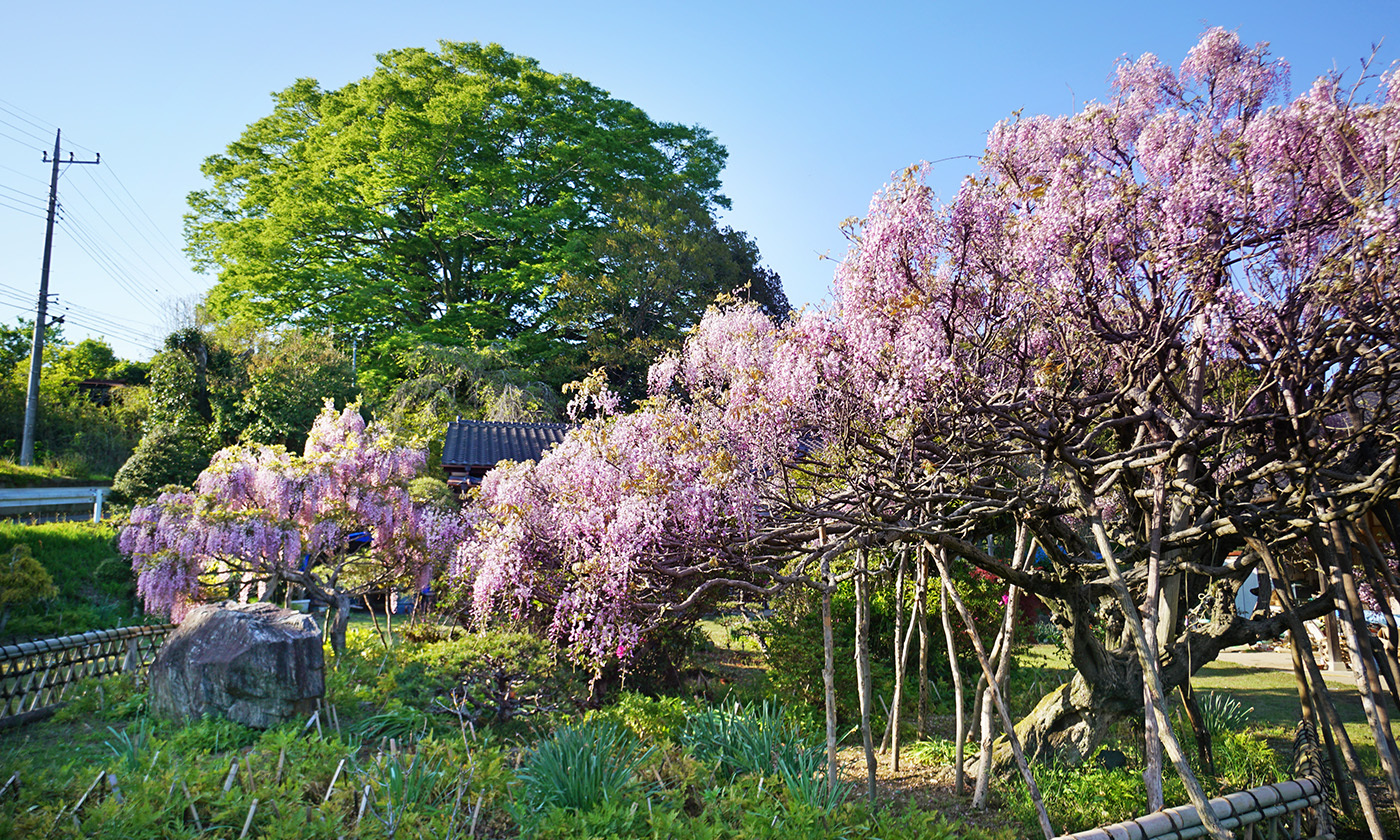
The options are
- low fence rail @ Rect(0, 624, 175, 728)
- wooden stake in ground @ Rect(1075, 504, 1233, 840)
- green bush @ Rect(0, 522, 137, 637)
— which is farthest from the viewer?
green bush @ Rect(0, 522, 137, 637)

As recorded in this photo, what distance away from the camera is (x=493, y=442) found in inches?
530

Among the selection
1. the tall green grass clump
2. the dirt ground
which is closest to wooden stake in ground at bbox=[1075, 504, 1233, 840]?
the dirt ground

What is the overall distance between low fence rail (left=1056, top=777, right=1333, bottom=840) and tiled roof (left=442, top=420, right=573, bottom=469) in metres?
10.1

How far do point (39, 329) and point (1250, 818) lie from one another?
73.6 feet

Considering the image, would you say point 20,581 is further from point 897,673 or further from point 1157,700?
point 1157,700

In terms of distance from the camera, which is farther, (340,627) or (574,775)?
(340,627)

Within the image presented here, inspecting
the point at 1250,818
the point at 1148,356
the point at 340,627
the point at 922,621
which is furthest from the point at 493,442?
the point at 1250,818

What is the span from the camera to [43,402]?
19953 millimetres

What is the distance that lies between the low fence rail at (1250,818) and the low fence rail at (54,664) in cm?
718

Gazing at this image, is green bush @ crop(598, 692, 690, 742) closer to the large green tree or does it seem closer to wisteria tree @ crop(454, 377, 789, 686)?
wisteria tree @ crop(454, 377, 789, 686)

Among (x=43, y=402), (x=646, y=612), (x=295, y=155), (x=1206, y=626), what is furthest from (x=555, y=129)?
(x=1206, y=626)

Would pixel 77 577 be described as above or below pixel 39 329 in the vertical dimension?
below

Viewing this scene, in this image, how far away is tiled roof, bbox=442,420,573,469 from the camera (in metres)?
12.9

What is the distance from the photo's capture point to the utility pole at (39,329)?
1714cm
